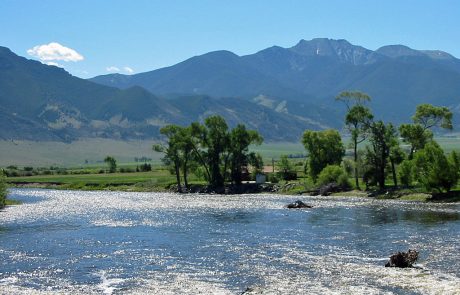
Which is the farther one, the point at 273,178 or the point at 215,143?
the point at 273,178

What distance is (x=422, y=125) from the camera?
124312mm

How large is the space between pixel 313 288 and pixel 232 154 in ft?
372

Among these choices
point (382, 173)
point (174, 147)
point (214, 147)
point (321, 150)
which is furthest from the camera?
point (214, 147)

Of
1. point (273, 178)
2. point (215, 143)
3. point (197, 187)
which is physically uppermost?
point (215, 143)

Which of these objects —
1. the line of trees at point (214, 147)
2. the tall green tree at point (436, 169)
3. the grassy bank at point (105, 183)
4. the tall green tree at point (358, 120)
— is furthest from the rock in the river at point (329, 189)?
the grassy bank at point (105, 183)

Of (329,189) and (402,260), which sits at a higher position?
(329,189)

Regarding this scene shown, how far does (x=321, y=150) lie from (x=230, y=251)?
297 ft

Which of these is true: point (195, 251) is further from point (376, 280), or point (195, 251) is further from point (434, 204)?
point (434, 204)

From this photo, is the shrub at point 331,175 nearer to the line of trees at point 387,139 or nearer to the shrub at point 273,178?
the line of trees at point 387,139

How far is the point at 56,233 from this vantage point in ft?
216

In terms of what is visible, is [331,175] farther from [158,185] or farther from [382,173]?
[158,185]

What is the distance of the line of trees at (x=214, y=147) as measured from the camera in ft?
488

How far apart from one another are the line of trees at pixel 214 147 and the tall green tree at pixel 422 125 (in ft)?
131

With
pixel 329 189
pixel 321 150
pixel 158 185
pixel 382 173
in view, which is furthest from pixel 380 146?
pixel 158 185
